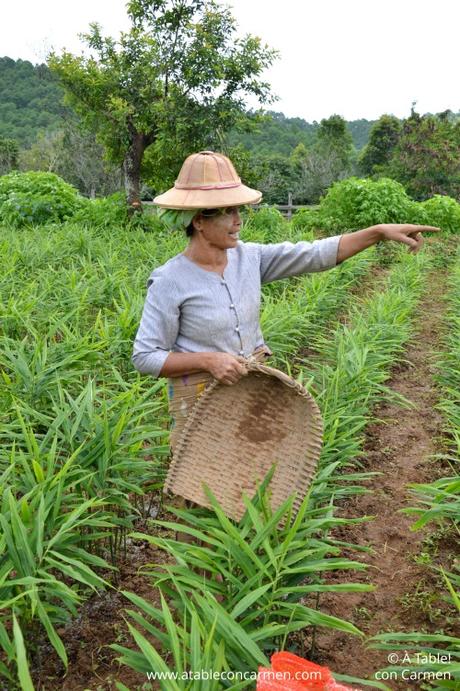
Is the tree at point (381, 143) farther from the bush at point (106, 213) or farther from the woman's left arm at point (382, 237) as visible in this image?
the woman's left arm at point (382, 237)

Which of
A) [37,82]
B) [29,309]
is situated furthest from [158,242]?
[37,82]

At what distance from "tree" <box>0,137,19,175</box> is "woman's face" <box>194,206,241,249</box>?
31072mm

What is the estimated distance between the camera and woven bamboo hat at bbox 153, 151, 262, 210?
192cm

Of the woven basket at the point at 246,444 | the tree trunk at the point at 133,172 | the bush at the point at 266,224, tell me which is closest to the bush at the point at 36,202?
the tree trunk at the point at 133,172

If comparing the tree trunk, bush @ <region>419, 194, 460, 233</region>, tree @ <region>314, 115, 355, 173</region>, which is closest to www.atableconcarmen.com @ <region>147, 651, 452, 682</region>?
the tree trunk

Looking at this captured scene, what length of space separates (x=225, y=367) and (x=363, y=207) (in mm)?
9125

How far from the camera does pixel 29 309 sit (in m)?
3.98

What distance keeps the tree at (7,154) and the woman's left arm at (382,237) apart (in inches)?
1224

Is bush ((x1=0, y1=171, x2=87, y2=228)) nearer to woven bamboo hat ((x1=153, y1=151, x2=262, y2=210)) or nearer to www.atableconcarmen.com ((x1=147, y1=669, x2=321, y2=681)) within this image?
woven bamboo hat ((x1=153, y1=151, x2=262, y2=210))

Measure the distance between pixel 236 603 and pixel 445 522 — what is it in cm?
128

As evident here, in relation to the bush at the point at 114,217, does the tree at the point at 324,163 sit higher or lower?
higher

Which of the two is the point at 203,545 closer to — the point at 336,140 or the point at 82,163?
the point at 82,163

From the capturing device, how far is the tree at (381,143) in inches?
1073

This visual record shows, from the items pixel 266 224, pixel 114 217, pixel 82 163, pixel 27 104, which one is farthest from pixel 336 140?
pixel 114 217
